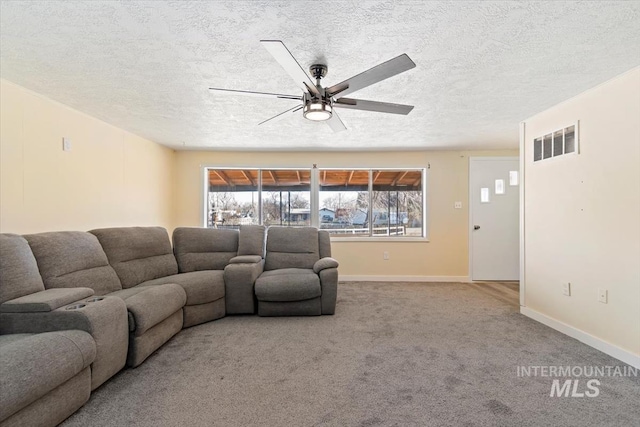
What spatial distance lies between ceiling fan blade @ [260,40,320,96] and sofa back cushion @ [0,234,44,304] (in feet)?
7.09

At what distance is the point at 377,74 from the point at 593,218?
237 cm

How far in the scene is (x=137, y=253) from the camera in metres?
3.12

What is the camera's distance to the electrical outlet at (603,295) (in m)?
2.39

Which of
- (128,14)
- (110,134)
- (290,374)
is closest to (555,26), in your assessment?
(128,14)

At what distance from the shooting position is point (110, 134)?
3557mm

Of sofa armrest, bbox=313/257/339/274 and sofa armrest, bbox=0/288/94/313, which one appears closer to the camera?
sofa armrest, bbox=0/288/94/313

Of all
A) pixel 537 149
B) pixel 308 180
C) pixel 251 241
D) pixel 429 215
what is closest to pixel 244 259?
pixel 251 241

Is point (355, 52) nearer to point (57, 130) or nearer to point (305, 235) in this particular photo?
point (305, 235)

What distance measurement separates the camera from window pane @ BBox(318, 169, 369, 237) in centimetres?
516

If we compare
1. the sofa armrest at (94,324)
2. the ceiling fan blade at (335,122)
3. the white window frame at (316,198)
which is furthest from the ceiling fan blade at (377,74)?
the white window frame at (316,198)

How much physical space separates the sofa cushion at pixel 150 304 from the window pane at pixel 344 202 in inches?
114

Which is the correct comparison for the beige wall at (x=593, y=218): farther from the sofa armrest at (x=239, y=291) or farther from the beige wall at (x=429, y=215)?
the sofa armrest at (x=239, y=291)

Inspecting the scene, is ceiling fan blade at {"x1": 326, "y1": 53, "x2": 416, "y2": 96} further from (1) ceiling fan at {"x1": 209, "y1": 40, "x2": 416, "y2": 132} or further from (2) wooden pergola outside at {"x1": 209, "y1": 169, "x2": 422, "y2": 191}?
(2) wooden pergola outside at {"x1": 209, "y1": 169, "x2": 422, "y2": 191}

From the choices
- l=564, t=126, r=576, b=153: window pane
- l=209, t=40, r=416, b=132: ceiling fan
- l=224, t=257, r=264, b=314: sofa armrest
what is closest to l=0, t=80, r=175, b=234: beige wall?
l=224, t=257, r=264, b=314: sofa armrest
